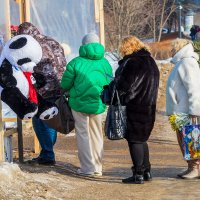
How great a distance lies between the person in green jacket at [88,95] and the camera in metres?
7.91

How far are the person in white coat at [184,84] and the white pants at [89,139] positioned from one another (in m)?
0.90

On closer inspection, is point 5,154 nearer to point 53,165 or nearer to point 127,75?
point 53,165

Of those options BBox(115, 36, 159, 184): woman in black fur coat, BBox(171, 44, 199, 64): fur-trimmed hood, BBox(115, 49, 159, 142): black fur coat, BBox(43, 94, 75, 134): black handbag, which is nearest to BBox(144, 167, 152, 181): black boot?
BBox(115, 36, 159, 184): woman in black fur coat

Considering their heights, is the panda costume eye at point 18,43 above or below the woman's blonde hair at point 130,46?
above

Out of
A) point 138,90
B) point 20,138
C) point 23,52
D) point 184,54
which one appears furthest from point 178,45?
point 20,138

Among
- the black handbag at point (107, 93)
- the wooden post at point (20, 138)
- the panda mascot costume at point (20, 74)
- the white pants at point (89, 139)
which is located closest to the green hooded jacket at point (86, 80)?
the white pants at point (89, 139)

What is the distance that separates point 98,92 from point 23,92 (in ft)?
3.56

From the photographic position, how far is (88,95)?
7.92 metres

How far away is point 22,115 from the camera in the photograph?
7.27 metres

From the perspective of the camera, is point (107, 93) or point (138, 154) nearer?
point (107, 93)

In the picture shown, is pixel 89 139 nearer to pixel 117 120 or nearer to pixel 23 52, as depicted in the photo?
pixel 117 120

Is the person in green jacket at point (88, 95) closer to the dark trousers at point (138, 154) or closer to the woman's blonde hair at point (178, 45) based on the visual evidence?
the dark trousers at point (138, 154)

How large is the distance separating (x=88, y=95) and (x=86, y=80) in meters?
0.18

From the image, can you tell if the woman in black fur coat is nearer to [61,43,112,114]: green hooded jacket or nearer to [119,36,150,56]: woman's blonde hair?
[119,36,150,56]: woman's blonde hair
